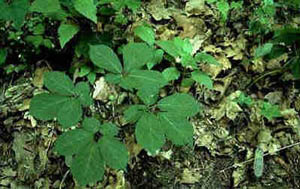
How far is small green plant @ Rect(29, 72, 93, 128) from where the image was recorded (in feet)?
4.87

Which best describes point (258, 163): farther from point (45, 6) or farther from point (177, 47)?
point (45, 6)

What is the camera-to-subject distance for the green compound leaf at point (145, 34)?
7.86ft

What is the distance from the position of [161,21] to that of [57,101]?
4.74 feet

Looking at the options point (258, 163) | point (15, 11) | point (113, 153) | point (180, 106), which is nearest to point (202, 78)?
point (258, 163)

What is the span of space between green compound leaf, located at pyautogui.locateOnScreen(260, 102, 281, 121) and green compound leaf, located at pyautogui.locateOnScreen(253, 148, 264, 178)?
26 cm

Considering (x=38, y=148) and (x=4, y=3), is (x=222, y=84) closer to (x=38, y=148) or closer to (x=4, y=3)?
(x=38, y=148)

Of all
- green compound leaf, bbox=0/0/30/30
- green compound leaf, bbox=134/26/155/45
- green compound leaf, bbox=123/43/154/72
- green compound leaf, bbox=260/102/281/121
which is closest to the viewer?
green compound leaf, bbox=123/43/154/72

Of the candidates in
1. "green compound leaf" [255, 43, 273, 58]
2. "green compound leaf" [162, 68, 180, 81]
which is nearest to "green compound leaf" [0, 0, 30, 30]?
"green compound leaf" [162, 68, 180, 81]

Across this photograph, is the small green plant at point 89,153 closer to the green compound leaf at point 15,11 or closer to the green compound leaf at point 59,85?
the green compound leaf at point 59,85

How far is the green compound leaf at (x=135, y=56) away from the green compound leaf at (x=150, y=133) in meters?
0.24

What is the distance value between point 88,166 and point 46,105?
32 cm

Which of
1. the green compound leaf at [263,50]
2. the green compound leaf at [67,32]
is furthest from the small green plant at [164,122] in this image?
the green compound leaf at [263,50]

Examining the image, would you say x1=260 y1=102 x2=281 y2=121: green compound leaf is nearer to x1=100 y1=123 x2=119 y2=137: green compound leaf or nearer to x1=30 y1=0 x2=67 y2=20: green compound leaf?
x1=100 y1=123 x2=119 y2=137: green compound leaf

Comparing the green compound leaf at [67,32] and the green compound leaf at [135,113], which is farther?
the green compound leaf at [67,32]
